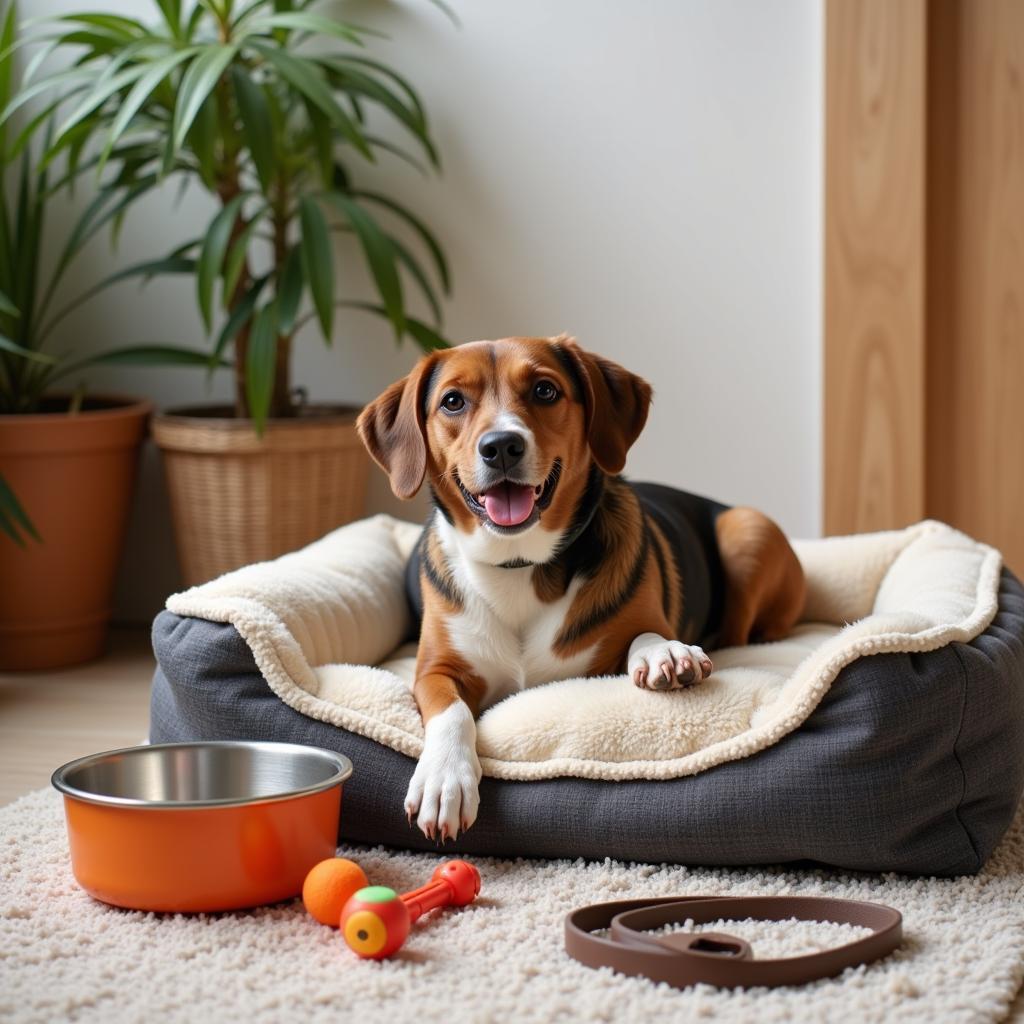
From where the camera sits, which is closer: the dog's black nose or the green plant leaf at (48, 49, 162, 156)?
the dog's black nose

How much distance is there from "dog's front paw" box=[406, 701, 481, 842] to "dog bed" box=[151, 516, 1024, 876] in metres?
0.07

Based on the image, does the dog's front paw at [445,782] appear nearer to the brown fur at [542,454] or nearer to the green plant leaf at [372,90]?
the brown fur at [542,454]

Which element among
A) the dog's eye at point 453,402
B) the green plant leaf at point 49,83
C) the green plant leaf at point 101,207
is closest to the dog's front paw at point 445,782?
the dog's eye at point 453,402

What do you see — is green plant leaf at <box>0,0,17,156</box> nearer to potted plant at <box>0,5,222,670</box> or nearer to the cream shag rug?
potted plant at <box>0,5,222,670</box>

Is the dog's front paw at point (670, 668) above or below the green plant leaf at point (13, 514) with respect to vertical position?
below

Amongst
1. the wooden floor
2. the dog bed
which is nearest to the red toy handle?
the dog bed

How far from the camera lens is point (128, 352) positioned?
3.99 meters

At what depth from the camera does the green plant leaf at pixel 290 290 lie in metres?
3.67

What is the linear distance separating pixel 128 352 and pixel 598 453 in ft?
6.73

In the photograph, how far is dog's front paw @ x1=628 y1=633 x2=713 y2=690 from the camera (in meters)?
2.23

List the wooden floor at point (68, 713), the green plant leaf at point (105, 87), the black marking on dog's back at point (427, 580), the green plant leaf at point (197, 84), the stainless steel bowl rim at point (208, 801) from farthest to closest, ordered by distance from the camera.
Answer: the green plant leaf at point (105, 87), the green plant leaf at point (197, 84), the wooden floor at point (68, 713), the black marking on dog's back at point (427, 580), the stainless steel bowl rim at point (208, 801)

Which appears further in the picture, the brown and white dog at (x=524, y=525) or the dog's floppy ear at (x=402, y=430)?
the dog's floppy ear at (x=402, y=430)

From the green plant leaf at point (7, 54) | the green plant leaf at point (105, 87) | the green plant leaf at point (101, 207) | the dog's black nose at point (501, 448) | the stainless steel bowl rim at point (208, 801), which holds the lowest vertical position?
the stainless steel bowl rim at point (208, 801)

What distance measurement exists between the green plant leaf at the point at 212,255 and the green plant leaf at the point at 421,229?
0.47 meters
